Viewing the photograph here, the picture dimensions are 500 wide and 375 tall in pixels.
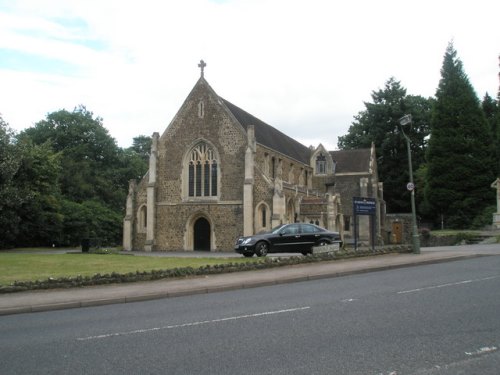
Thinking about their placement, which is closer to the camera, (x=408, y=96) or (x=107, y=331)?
(x=107, y=331)

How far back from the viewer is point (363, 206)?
2141 cm

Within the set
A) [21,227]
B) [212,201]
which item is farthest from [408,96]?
[21,227]

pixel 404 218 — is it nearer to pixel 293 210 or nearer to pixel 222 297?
pixel 293 210

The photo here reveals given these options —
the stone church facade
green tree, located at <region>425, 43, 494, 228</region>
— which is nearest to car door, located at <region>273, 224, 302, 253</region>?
the stone church facade

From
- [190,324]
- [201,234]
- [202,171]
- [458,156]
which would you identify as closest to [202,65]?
[202,171]

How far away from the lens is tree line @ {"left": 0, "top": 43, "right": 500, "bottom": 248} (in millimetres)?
38094

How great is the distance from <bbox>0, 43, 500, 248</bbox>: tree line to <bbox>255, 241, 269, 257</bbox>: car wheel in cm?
1863

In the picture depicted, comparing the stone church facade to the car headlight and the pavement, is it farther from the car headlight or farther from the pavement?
the pavement

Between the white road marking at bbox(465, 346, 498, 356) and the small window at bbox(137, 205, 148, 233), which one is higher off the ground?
the small window at bbox(137, 205, 148, 233)

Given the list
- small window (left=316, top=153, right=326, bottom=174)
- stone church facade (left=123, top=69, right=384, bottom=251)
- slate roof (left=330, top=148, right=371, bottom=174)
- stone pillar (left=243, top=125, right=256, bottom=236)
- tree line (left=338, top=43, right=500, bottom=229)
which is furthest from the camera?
slate roof (left=330, top=148, right=371, bottom=174)

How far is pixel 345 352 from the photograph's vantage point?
6.07 m

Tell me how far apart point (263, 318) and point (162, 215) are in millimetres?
28031

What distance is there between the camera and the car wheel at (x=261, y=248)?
21.4 m

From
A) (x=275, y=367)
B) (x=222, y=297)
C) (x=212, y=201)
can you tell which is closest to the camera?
(x=275, y=367)
